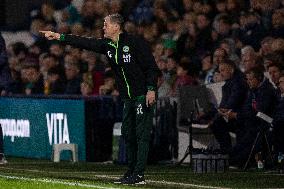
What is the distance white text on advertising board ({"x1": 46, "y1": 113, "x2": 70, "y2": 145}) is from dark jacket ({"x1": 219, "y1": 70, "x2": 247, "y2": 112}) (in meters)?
3.06

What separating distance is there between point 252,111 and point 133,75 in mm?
4073

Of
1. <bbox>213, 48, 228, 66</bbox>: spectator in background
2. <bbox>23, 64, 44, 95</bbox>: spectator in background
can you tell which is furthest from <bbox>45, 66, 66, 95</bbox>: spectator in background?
<bbox>213, 48, 228, 66</bbox>: spectator in background

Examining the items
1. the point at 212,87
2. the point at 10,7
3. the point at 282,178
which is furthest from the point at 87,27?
the point at 282,178

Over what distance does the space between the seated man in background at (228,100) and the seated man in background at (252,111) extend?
148 millimetres

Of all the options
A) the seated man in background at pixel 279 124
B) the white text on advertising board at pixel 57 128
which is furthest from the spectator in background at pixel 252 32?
the white text on advertising board at pixel 57 128

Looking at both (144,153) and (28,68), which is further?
(28,68)

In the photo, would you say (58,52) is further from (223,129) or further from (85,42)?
(85,42)

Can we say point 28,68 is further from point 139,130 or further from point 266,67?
point 139,130

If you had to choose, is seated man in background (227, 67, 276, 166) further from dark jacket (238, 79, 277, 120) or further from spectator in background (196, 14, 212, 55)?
spectator in background (196, 14, 212, 55)

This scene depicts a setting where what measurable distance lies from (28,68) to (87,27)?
80.8 inches

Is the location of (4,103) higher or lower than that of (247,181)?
higher

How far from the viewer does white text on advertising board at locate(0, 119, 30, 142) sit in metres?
22.8

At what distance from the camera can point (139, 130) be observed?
51.7ft

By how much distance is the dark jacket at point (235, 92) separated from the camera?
19.9 metres
